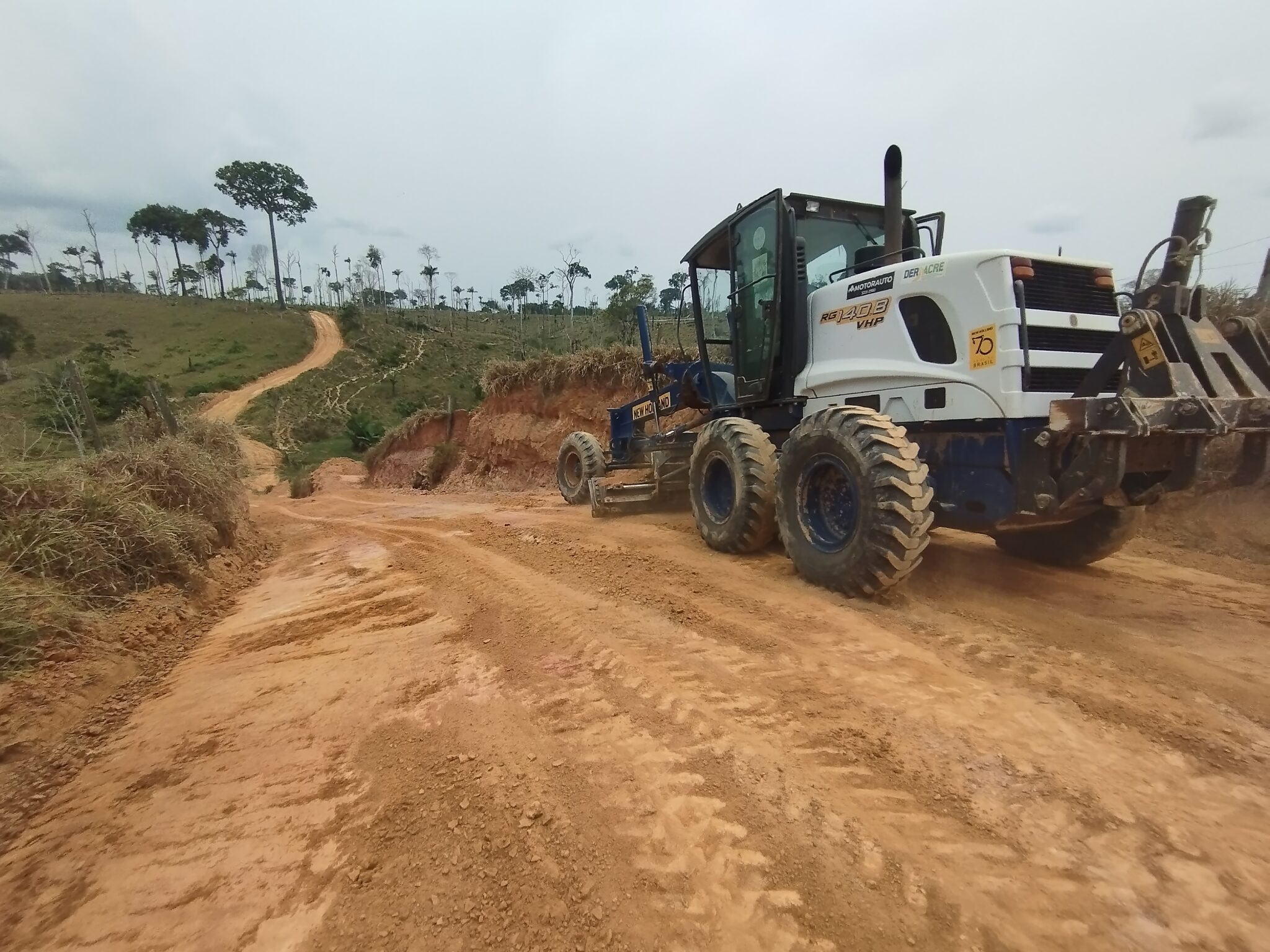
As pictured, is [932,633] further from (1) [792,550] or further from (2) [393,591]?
(2) [393,591]

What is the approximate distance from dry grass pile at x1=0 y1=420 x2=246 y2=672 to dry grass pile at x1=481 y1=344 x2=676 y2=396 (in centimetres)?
845

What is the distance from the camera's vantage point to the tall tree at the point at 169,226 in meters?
64.5

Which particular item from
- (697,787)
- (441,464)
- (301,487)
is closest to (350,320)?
(301,487)

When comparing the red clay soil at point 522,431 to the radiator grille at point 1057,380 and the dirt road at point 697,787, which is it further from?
the dirt road at point 697,787

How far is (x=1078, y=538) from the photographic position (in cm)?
522

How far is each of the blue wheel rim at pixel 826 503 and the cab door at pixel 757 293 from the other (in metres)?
1.67

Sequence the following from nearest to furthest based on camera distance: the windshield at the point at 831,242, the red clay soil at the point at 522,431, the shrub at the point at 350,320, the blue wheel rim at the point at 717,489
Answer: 1. the windshield at the point at 831,242
2. the blue wheel rim at the point at 717,489
3. the red clay soil at the point at 522,431
4. the shrub at the point at 350,320

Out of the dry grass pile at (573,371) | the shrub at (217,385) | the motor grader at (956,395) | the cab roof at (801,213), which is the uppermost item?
the shrub at (217,385)

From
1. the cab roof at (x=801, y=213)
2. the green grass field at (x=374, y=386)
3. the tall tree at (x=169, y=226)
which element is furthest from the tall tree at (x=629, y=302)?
the tall tree at (x=169, y=226)

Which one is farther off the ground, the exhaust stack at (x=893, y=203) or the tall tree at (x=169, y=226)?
the tall tree at (x=169, y=226)

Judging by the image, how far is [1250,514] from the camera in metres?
6.00

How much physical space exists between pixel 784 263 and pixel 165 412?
842cm

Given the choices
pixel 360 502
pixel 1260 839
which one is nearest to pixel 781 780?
pixel 1260 839

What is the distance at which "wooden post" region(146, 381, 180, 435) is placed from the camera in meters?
8.40
